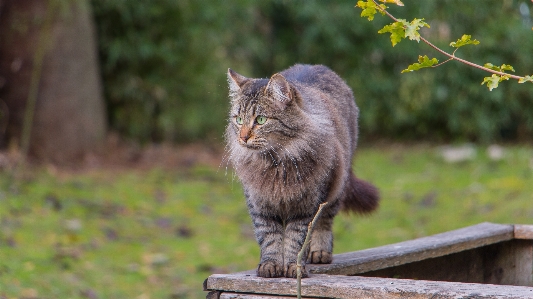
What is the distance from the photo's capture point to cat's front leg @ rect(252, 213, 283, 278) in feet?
9.08

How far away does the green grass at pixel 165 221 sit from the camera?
16.1 ft

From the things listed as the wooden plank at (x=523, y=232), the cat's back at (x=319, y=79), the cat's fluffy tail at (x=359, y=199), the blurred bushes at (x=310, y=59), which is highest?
the blurred bushes at (x=310, y=59)

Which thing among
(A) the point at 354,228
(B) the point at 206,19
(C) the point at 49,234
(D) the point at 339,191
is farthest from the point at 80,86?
(D) the point at 339,191

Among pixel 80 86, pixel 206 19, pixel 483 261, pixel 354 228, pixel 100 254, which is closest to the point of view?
pixel 483 261

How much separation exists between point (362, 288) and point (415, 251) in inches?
33.1

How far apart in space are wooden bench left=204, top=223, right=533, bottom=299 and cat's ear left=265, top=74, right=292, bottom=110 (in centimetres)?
63

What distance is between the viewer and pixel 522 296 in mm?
1990

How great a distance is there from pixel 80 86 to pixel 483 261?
5.32 metres

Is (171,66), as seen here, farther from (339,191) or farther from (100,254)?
(339,191)

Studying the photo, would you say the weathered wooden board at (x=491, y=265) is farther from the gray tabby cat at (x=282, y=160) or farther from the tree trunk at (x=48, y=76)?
the tree trunk at (x=48, y=76)

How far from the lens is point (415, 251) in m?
2.96

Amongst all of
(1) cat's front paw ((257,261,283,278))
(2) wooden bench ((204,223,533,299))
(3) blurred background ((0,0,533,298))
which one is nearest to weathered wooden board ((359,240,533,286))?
(2) wooden bench ((204,223,533,299))

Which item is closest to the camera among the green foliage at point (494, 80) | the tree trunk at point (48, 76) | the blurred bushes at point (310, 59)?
the green foliage at point (494, 80)

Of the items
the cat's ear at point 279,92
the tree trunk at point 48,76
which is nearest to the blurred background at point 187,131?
the tree trunk at point 48,76
